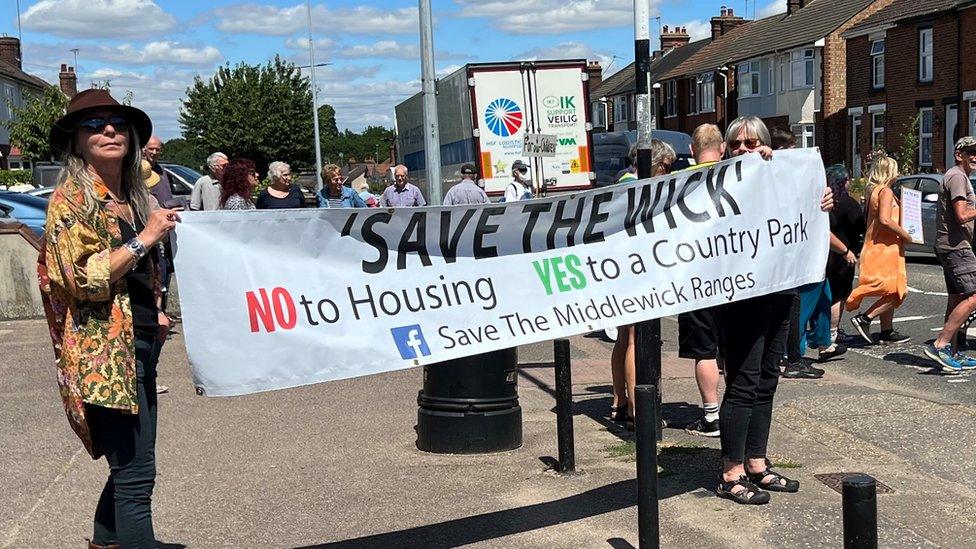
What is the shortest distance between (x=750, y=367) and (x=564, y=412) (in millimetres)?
1136

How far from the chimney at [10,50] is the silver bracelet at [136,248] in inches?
3050

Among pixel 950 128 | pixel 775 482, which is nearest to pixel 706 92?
pixel 950 128

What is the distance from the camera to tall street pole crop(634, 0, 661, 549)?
4.38 metres

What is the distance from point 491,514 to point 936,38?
35789mm

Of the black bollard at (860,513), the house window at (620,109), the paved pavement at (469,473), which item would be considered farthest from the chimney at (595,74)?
the black bollard at (860,513)

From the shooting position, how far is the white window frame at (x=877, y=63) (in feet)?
135

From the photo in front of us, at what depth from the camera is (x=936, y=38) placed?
3675cm

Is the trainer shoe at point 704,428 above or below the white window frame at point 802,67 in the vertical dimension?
below

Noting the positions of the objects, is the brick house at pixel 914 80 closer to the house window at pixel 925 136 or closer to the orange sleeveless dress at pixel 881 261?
the house window at pixel 925 136

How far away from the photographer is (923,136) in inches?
1494

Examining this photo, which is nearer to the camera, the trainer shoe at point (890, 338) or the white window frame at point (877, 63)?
the trainer shoe at point (890, 338)

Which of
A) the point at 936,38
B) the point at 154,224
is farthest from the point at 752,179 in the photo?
the point at 936,38

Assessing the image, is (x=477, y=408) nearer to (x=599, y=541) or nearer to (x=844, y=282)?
(x=599, y=541)

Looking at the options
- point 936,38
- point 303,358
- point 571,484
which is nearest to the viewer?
point 303,358
